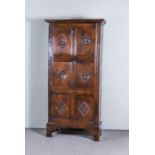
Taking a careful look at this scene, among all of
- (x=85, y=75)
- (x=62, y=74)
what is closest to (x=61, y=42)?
(x=62, y=74)

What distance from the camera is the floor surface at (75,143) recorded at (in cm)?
374

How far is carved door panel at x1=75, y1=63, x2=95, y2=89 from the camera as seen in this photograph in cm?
437

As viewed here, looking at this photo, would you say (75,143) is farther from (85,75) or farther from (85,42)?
(85,42)

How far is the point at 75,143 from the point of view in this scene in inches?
163

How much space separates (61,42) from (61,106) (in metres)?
0.97

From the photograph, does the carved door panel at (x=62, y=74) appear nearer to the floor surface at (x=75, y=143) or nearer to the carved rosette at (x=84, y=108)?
the carved rosette at (x=84, y=108)

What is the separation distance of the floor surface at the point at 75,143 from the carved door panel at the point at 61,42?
119 cm

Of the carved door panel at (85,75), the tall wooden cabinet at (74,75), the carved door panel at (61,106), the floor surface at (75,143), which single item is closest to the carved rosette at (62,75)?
the tall wooden cabinet at (74,75)

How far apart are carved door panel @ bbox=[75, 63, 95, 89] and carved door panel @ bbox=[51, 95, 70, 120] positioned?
30 cm

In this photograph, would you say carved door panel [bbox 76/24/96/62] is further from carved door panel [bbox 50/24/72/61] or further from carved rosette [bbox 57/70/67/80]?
carved rosette [bbox 57/70/67/80]

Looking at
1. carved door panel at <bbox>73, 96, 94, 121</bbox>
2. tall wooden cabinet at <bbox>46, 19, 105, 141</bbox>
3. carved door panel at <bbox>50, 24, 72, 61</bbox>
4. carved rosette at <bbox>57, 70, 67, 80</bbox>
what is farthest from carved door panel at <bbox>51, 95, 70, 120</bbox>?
carved door panel at <bbox>50, 24, 72, 61</bbox>
